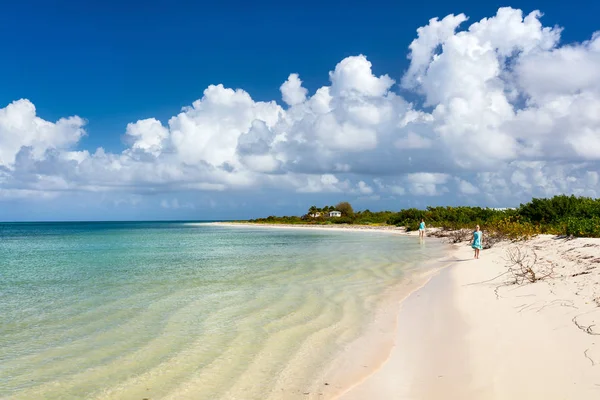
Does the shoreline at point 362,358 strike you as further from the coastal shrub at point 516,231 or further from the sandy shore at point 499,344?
the coastal shrub at point 516,231

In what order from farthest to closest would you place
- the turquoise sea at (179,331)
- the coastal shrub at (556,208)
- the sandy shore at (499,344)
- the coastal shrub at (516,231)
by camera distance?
the coastal shrub at (556,208)
the coastal shrub at (516,231)
the turquoise sea at (179,331)
the sandy shore at (499,344)

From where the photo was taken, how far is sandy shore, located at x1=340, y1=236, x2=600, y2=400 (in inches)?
221

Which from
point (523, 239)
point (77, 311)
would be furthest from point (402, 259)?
point (77, 311)

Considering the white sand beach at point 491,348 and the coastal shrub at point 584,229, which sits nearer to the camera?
the white sand beach at point 491,348

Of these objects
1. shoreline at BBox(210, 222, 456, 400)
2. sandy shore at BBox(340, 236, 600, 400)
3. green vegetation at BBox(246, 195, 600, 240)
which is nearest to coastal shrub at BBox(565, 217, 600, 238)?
green vegetation at BBox(246, 195, 600, 240)

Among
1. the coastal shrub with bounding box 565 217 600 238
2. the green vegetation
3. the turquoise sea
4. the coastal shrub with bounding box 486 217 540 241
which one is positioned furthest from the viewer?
the coastal shrub with bounding box 486 217 540 241

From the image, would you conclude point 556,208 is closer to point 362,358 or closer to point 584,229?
point 584,229

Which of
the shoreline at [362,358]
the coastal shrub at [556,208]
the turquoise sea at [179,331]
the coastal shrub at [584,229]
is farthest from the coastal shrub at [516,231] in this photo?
the shoreline at [362,358]

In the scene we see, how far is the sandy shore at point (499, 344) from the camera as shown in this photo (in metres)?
5.62

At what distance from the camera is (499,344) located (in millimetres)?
7469

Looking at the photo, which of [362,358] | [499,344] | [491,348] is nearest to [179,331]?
[362,358]

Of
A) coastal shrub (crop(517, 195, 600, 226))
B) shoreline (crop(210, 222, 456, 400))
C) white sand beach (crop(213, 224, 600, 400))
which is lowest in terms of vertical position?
shoreline (crop(210, 222, 456, 400))

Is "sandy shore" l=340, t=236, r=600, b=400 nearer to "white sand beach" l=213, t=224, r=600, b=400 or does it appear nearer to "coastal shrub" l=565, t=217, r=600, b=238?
"white sand beach" l=213, t=224, r=600, b=400

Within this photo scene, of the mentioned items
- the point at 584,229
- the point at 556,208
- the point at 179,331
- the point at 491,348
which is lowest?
the point at 179,331
